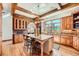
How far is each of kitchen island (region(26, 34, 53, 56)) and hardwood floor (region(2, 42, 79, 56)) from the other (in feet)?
0.51

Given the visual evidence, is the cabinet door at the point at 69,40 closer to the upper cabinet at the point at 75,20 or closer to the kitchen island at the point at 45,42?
the upper cabinet at the point at 75,20

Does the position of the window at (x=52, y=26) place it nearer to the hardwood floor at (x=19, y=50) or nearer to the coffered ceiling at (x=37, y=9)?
the coffered ceiling at (x=37, y=9)

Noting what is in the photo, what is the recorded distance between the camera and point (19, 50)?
2.72m

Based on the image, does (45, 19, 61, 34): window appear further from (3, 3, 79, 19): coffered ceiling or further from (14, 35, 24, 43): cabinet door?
(14, 35, 24, 43): cabinet door

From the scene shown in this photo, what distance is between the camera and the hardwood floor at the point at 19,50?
8.80ft

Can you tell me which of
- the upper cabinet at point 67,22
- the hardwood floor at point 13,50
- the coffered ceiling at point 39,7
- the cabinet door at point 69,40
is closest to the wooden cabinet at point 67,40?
the cabinet door at point 69,40

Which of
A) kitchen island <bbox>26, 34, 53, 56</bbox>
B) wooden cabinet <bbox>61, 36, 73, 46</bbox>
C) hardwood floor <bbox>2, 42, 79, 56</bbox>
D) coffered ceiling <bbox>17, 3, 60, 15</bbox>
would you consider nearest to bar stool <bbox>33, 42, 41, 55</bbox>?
kitchen island <bbox>26, 34, 53, 56</bbox>

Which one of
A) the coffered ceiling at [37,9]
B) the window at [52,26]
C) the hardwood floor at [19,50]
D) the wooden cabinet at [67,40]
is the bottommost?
the hardwood floor at [19,50]

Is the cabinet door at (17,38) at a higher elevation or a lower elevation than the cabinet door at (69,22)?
lower

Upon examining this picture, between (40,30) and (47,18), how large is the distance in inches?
10.6

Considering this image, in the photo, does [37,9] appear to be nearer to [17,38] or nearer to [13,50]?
[17,38]

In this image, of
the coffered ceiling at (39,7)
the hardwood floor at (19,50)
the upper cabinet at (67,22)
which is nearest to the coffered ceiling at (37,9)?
the coffered ceiling at (39,7)

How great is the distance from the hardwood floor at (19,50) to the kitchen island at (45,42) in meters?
0.16

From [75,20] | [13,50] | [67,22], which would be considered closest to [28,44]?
[13,50]
